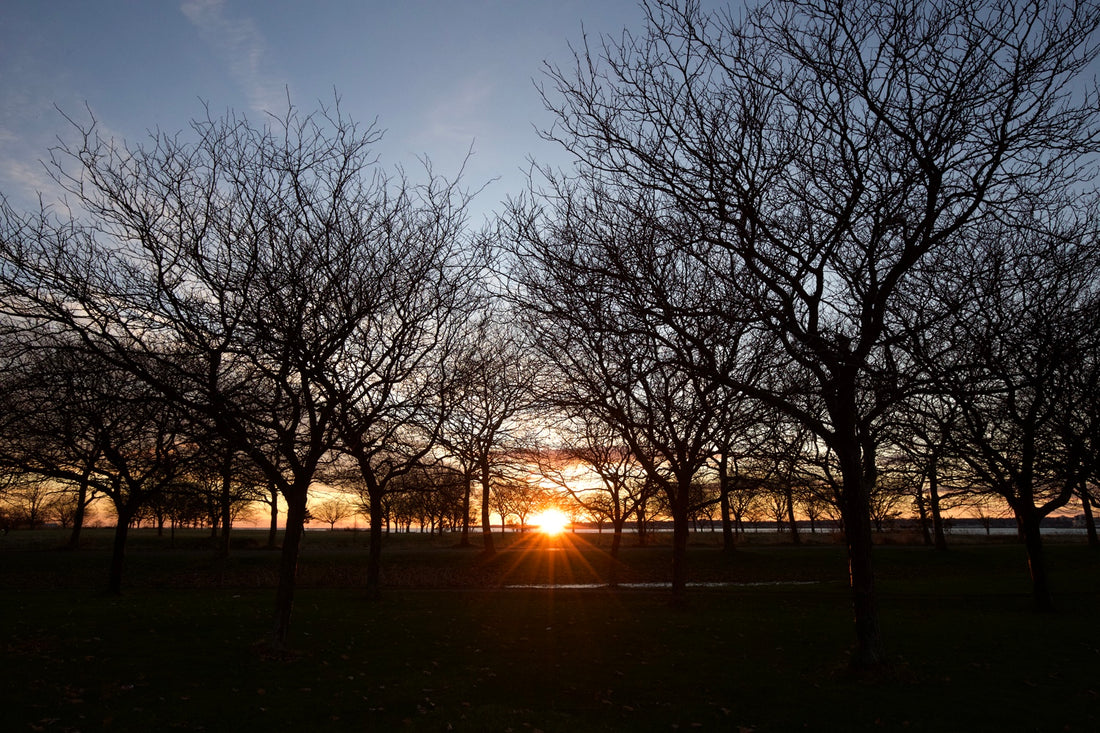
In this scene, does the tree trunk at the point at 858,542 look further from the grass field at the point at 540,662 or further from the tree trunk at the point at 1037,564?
the tree trunk at the point at 1037,564

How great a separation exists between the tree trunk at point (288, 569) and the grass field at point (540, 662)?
21.1 inches

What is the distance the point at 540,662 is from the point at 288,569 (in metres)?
4.55

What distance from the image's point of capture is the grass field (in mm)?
7762

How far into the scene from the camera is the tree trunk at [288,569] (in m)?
10.6

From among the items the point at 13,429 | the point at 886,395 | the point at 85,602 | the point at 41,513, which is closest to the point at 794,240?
the point at 886,395

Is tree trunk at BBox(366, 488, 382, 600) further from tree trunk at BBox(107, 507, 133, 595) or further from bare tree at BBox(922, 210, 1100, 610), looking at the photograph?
bare tree at BBox(922, 210, 1100, 610)

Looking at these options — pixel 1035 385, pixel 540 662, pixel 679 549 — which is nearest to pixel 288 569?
pixel 540 662

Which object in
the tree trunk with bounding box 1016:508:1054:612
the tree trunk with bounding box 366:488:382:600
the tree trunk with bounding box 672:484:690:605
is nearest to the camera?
the tree trunk with bounding box 1016:508:1054:612

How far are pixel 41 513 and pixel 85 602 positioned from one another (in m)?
63.0

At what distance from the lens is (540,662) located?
10.9 m

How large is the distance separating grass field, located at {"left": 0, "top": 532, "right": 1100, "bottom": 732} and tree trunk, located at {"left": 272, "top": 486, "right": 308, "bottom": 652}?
54cm

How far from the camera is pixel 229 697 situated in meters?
8.24

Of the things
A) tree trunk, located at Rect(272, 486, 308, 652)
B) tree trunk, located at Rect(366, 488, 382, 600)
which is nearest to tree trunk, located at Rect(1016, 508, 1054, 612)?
tree trunk, located at Rect(366, 488, 382, 600)

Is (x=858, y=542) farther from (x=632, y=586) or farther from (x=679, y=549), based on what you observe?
(x=632, y=586)
